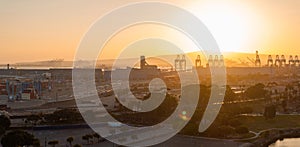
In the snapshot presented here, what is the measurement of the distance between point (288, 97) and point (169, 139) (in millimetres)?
7305

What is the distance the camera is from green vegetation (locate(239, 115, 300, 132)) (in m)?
7.65

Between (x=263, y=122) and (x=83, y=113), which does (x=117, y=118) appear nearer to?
(x=83, y=113)

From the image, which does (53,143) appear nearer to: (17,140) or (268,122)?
(17,140)

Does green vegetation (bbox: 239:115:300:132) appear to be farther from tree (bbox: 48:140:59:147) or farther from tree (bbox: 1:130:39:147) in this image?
tree (bbox: 1:130:39:147)

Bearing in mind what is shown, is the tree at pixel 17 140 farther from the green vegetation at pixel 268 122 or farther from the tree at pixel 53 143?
the green vegetation at pixel 268 122

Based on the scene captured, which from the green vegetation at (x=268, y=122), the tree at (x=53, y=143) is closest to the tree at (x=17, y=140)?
the tree at (x=53, y=143)

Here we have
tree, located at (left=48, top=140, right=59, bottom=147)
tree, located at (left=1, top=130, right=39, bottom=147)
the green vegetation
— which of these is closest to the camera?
tree, located at (left=1, top=130, right=39, bottom=147)

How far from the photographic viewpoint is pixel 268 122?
8133 mm

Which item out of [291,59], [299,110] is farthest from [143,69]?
[299,110]

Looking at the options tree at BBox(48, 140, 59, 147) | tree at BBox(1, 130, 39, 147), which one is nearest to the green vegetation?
tree at BBox(48, 140, 59, 147)

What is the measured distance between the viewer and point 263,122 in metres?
8.13

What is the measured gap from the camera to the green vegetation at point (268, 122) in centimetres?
765

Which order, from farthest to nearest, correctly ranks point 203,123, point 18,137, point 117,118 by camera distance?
point 117,118
point 203,123
point 18,137

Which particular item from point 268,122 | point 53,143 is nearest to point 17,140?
point 53,143
